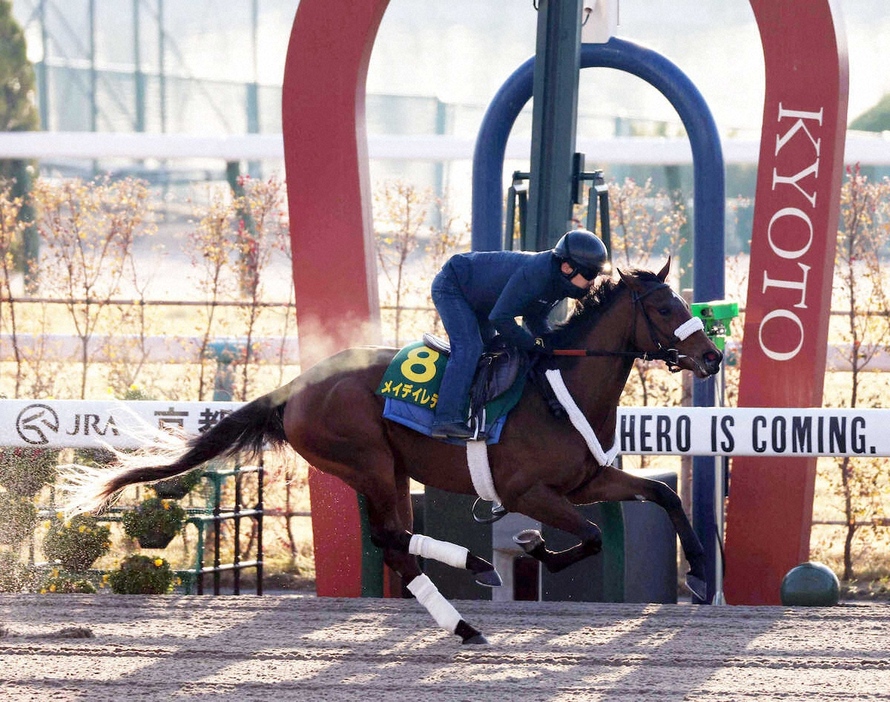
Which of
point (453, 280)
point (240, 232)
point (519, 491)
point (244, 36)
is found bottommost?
point (519, 491)

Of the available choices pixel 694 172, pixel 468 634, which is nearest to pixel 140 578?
pixel 468 634

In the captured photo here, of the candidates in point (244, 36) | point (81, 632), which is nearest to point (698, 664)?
point (81, 632)

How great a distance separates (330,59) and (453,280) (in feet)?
7.07

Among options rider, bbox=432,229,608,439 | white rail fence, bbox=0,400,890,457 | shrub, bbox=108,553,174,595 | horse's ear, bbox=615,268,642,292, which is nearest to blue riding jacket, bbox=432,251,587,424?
rider, bbox=432,229,608,439

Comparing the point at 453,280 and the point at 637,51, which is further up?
the point at 637,51

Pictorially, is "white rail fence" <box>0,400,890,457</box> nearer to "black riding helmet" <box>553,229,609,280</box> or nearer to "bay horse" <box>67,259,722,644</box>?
"bay horse" <box>67,259,722,644</box>

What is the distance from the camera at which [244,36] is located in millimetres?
23641

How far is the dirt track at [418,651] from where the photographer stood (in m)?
4.05

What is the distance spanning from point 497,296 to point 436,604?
4.04 ft

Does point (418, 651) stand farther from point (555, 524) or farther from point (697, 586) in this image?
point (697, 586)

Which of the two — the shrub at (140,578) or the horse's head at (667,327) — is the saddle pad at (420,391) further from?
the shrub at (140,578)

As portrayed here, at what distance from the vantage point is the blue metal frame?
6.54 meters

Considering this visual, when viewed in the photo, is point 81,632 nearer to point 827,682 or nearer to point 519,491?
point 519,491

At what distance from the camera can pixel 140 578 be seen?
20.7 feet
